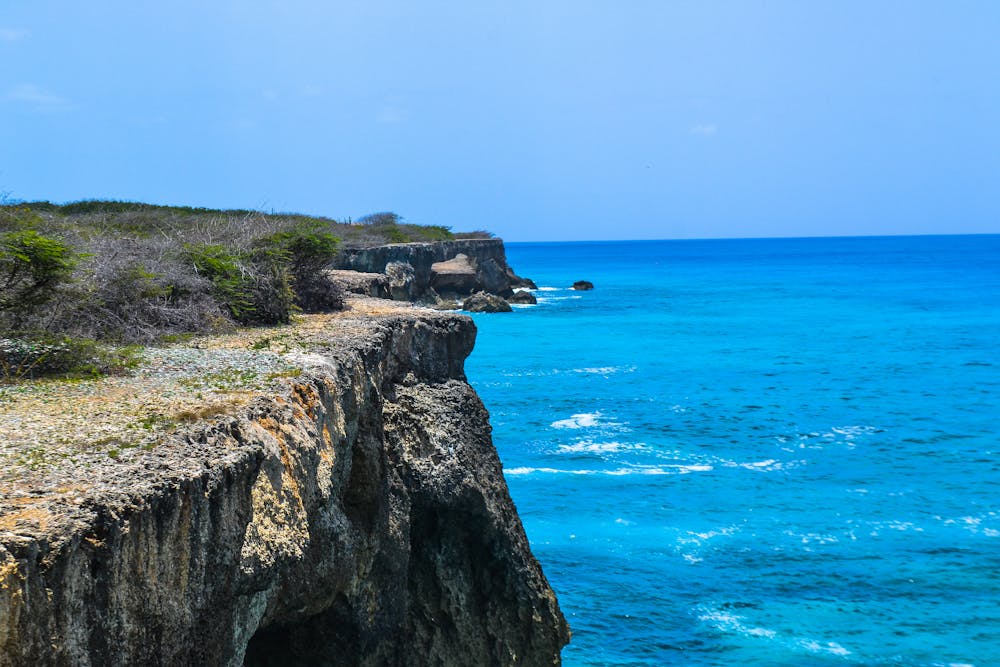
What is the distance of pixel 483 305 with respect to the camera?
6569 centimetres

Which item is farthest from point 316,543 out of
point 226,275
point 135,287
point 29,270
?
point 226,275

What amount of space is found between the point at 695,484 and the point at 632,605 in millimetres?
7318

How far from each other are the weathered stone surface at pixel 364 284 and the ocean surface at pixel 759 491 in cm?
627

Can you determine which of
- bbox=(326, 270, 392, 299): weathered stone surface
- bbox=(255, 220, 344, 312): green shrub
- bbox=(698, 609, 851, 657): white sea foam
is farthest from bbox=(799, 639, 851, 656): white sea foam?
bbox=(326, 270, 392, 299): weathered stone surface

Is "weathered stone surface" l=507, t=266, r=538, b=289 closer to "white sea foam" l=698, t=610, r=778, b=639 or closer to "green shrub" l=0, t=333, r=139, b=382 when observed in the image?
"white sea foam" l=698, t=610, r=778, b=639

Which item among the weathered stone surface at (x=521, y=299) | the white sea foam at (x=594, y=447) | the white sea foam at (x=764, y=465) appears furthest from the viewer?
the weathered stone surface at (x=521, y=299)

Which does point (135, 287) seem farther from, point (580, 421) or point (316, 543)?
point (580, 421)

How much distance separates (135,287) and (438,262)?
54.5 m

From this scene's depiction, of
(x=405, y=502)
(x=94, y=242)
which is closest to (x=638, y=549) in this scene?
(x=405, y=502)

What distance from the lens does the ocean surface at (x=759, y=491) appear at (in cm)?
1633

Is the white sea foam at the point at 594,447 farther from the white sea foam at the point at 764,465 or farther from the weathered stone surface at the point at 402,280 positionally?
the weathered stone surface at the point at 402,280

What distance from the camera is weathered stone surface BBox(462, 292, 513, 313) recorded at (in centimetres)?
6562

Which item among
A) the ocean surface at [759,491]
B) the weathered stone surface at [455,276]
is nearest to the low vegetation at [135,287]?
the ocean surface at [759,491]

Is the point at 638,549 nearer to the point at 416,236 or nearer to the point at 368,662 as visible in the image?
the point at 368,662
